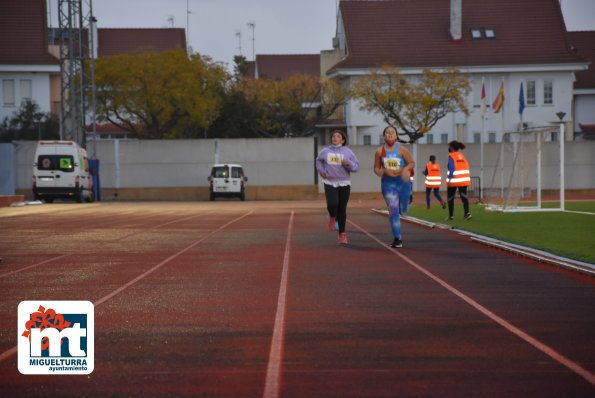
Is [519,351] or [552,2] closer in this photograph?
[519,351]

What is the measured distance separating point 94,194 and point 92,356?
46863mm

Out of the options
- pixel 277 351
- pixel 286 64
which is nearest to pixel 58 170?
pixel 277 351

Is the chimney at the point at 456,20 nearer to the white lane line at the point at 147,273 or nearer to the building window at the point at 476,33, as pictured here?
the building window at the point at 476,33

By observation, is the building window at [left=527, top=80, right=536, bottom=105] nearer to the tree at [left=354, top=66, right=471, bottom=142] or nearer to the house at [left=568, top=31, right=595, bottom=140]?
the house at [left=568, top=31, right=595, bottom=140]

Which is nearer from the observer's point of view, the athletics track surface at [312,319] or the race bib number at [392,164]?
the athletics track surface at [312,319]

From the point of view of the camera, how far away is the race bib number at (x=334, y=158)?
64.3 ft

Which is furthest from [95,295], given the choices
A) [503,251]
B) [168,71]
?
[168,71]

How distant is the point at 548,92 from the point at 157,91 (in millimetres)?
26468

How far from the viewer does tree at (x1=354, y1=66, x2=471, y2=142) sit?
2566 inches

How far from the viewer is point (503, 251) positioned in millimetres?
17500

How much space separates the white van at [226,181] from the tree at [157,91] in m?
18.4

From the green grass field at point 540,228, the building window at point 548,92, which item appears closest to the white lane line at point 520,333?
the green grass field at point 540,228

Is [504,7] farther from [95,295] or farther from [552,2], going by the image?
[95,295]

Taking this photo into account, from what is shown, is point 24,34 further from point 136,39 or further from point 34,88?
point 136,39
